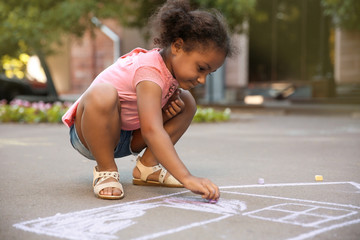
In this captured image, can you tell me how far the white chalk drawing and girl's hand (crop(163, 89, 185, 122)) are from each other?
55 cm

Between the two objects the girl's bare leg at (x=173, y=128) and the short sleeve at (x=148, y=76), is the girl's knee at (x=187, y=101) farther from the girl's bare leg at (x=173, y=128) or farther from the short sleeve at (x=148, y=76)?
the short sleeve at (x=148, y=76)

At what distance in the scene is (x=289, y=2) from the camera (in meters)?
20.8

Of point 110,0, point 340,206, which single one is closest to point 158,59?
point 340,206

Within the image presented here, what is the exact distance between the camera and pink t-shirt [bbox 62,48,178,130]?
9.29ft

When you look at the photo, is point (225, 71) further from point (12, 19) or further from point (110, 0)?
point (12, 19)

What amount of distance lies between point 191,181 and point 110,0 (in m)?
10.7

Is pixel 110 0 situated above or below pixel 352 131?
above

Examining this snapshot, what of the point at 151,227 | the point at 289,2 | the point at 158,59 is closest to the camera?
the point at 151,227

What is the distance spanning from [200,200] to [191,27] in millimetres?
965

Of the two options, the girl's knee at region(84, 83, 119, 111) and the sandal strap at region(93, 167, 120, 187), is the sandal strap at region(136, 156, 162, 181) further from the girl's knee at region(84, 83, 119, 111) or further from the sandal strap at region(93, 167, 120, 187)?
the girl's knee at region(84, 83, 119, 111)

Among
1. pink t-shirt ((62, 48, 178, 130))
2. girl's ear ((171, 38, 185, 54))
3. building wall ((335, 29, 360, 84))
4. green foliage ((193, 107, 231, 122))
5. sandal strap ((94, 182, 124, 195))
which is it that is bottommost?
sandal strap ((94, 182, 124, 195))

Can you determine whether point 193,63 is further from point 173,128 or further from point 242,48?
point 242,48

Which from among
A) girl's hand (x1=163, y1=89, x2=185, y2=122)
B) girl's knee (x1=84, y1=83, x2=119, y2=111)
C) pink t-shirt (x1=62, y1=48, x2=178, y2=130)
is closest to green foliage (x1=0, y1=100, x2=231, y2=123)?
girl's hand (x1=163, y1=89, x2=185, y2=122)

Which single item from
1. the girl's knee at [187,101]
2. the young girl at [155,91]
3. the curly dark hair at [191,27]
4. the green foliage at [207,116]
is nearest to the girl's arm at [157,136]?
the young girl at [155,91]
